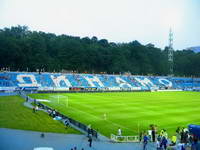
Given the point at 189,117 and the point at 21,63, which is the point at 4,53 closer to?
the point at 21,63

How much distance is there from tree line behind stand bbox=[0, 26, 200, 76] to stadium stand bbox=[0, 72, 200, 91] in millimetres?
14152

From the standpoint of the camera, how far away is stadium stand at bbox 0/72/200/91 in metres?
61.7

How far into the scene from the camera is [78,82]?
71.1 m

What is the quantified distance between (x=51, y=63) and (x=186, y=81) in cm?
5359

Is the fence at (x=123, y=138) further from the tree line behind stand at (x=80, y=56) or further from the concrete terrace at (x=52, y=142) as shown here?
the tree line behind stand at (x=80, y=56)

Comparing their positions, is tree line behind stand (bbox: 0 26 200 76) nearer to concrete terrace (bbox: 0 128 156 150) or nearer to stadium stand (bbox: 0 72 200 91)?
stadium stand (bbox: 0 72 200 91)

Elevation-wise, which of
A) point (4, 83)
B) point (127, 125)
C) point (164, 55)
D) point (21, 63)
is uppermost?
point (164, 55)

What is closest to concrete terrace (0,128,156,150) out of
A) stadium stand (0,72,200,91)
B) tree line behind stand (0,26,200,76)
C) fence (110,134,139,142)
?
fence (110,134,139,142)

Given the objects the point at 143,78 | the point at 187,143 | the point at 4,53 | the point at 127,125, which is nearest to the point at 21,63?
the point at 4,53

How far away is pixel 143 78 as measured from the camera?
86438mm

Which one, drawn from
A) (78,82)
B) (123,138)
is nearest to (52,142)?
(123,138)

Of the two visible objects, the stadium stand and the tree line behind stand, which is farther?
the tree line behind stand

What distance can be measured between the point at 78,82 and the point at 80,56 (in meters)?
27.2

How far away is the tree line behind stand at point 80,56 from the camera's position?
81125 mm
